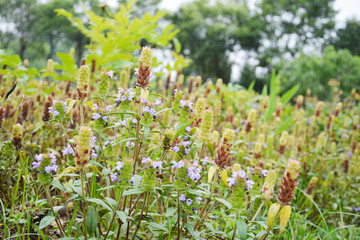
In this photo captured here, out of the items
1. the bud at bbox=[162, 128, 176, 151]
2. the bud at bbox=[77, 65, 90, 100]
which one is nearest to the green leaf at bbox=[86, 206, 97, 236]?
the bud at bbox=[162, 128, 176, 151]

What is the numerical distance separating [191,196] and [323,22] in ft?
104

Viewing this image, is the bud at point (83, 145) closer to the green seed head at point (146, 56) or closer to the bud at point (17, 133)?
the green seed head at point (146, 56)

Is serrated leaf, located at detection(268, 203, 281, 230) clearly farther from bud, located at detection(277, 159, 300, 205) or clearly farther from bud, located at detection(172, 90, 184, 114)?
bud, located at detection(172, 90, 184, 114)

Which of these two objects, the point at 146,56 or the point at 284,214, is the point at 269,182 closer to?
the point at 284,214

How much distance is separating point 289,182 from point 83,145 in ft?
2.77

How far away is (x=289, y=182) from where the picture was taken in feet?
4.10

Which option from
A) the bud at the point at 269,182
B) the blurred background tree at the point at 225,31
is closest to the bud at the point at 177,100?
the bud at the point at 269,182

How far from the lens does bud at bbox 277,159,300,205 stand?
123 cm

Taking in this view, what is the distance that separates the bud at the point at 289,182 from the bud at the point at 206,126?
387 millimetres

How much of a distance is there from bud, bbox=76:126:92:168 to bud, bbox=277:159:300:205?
808mm

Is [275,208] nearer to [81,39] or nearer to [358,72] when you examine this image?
[358,72]

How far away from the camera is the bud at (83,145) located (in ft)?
3.70

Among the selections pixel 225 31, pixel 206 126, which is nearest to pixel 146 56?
pixel 206 126

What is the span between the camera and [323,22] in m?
28.6
